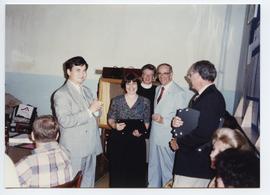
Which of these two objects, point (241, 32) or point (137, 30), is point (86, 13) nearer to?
point (137, 30)

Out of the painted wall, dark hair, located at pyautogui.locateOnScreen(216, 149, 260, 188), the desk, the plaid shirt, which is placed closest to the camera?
dark hair, located at pyautogui.locateOnScreen(216, 149, 260, 188)

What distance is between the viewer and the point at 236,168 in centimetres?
141

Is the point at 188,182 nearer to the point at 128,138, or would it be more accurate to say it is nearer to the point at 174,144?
the point at 174,144

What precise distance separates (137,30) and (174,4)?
0.25 m

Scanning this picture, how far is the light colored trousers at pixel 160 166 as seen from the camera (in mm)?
1841

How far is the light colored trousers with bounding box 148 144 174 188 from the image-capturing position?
1.84 m

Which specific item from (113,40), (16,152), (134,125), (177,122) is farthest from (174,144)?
(16,152)

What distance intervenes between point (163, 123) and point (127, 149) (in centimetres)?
26

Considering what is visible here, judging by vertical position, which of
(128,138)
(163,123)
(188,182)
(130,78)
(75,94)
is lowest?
(188,182)

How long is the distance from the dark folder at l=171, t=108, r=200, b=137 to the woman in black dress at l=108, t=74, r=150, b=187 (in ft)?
0.57

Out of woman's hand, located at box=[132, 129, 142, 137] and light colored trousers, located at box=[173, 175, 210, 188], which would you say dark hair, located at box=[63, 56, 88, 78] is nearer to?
woman's hand, located at box=[132, 129, 142, 137]

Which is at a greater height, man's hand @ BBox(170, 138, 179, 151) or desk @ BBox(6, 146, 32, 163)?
man's hand @ BBox(170, 138, 179, 151)

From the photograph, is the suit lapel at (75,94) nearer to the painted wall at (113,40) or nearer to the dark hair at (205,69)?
the painted wall at (113,40)

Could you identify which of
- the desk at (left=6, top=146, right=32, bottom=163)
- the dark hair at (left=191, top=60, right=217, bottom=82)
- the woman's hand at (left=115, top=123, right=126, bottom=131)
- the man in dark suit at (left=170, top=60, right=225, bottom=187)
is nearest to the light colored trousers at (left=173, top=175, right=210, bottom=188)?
the man in dark suit at (left=170, top=60, right=225, bottom=187)
